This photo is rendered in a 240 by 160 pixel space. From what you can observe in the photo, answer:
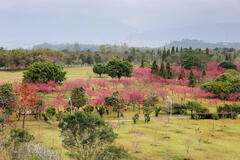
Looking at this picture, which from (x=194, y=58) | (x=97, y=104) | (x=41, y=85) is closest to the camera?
(x=97, y=104)

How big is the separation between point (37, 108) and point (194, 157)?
23175 millimetres

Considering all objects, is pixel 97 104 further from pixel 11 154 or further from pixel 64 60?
pixel 64 60

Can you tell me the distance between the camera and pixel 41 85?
5000 centimetres

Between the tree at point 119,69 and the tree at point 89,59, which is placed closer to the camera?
the tree at point 119,69

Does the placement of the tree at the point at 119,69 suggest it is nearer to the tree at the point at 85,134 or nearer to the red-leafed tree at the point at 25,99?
the red-leafed tree at the point at 25,99

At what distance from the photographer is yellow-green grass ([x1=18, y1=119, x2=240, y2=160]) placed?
22.5 meters

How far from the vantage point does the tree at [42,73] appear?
51.6 m

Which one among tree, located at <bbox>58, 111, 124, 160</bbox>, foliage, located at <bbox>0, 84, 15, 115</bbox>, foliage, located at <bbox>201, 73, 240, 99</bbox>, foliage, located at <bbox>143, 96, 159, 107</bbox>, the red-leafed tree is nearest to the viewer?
tree, located at <bbox>58, 111, 124, 160</bbox>

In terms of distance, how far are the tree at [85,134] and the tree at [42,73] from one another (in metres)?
36.3

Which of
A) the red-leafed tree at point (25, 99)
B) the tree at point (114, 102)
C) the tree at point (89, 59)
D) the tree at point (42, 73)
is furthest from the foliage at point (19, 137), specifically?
the tree at point (89, 59)

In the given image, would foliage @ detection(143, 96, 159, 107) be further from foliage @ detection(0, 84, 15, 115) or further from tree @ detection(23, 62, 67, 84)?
foliage @ detection(0, 84, 15, 115)

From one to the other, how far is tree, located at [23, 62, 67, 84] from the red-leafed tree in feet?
54.7

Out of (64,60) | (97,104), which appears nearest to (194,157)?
(97,104)

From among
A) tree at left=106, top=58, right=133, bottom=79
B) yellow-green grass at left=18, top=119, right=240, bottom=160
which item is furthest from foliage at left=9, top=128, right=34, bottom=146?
tree at left=106, top=58, right=133, bottom=79
